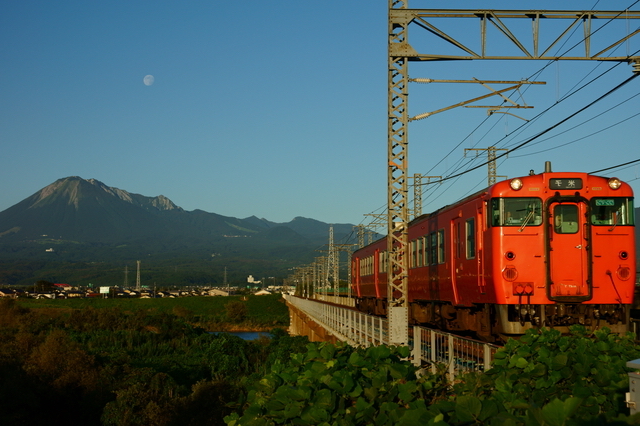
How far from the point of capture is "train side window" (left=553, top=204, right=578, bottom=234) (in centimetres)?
1488

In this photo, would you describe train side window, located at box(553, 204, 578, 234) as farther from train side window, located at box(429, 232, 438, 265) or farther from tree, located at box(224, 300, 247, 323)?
tree, located at box(224, 300, 247, 323)

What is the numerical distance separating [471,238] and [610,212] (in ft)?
10.1

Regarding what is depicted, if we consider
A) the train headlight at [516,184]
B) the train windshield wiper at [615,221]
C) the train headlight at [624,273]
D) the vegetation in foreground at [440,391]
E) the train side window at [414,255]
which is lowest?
the vegetation in foreground at [440,391]

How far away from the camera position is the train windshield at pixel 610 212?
48.7 ft

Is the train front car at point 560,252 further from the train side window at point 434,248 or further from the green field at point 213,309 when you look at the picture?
the green field at point 213,309

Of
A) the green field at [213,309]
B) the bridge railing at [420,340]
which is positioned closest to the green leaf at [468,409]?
the bridge railing at [420,340]

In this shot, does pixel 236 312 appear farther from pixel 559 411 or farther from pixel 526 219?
pixel 559 411

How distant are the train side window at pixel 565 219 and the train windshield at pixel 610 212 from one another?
1.17 ft

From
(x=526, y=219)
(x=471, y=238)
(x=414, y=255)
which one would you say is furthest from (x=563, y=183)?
(x=414, y=255)

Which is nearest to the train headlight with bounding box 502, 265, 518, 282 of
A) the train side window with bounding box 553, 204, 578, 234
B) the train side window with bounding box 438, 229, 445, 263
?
the train side window with bounding box 553, 204, 578, 234

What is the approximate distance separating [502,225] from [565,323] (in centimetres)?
248

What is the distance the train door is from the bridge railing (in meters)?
2.57

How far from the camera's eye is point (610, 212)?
14.9m

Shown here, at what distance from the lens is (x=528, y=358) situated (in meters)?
6.43
